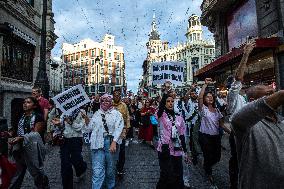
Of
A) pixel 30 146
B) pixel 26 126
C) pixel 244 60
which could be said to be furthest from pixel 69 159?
pixel 244 60

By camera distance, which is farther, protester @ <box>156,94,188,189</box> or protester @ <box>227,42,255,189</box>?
protester @ <box>156,94,188,189</box>

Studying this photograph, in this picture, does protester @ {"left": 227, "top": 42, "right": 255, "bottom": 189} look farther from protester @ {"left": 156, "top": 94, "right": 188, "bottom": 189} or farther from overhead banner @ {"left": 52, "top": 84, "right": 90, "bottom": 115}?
overhead banner @ {"left": 52, "top": 84, "right": 90, "bottom": 115}

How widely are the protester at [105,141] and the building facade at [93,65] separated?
77867 mm

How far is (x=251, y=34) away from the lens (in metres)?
13.0

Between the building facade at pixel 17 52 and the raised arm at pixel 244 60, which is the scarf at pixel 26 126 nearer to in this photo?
the raised arm at pixel 244 60

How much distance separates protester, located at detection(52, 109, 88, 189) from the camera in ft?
17.5

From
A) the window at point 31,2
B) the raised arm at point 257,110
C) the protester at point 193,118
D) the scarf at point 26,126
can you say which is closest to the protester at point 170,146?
the scarf at point 26,126

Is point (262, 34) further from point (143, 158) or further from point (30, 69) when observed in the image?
point (30, 69)

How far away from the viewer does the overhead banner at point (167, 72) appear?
9.78 m

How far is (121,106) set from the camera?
7496 mm

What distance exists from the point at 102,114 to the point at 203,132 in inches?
78.9

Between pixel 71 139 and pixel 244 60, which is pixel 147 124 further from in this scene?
pixel 244 60

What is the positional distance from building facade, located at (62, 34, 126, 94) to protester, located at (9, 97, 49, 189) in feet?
256

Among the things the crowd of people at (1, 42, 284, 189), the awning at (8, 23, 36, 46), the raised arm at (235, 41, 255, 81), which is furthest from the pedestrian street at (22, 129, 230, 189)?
the awning at (8, 23, 36, 46)
